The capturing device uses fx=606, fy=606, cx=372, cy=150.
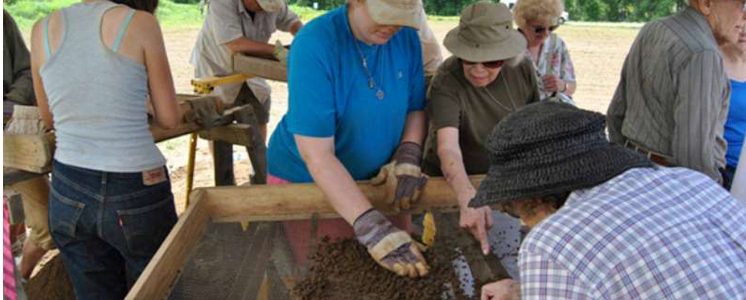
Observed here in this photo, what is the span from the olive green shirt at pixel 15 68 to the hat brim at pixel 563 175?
2.16m

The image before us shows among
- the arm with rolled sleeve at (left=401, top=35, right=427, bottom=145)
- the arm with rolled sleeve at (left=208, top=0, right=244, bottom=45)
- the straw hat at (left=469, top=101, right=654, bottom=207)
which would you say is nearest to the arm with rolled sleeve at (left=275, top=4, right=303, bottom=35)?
the arm with rolled sleeve at (left=208, top=0, right=244, bottom=45)

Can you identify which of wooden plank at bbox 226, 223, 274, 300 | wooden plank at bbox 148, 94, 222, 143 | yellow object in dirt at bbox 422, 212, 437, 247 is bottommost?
wooden plank at bbox 226, 223, 274, 300

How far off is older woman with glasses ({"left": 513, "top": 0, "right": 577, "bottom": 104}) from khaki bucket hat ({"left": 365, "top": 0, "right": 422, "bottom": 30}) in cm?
135

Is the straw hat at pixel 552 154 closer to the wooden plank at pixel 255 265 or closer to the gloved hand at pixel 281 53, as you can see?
the wooden plank at pixel 255 265

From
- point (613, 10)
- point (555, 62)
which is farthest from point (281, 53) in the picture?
point (613, 10)

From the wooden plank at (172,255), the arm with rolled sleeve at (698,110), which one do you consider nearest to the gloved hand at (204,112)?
the wooden plank at (172,255)

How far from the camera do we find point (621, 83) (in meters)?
2.38

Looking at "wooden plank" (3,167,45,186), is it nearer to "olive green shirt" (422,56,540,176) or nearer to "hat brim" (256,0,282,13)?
"olive green shirt" (422,56,540,176)

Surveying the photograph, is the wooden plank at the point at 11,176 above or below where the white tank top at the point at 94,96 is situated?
below

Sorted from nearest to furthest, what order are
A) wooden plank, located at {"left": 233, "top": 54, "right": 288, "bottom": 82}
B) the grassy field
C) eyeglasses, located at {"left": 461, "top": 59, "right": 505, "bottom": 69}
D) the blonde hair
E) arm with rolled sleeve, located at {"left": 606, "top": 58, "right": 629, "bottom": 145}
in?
1. eyeglasses, located at {"left": 461, "top": 59, "right": 505, "bottom": 69}
2. arm with rolled sleeve, located at {"left": 606, "top": 58, "right": 629, "bottom": 145}
3. wooden plank, located at {"left": 233, "top": 54, "right": 288, "bottom": 82}
4. the blonde hair
5. the grassy field

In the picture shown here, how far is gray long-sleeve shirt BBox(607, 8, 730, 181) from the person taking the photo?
6.39 feet

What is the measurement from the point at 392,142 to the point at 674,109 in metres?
0.96

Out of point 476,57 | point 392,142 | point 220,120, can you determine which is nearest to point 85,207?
point 220,120

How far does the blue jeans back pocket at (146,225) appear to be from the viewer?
191 centimetres
